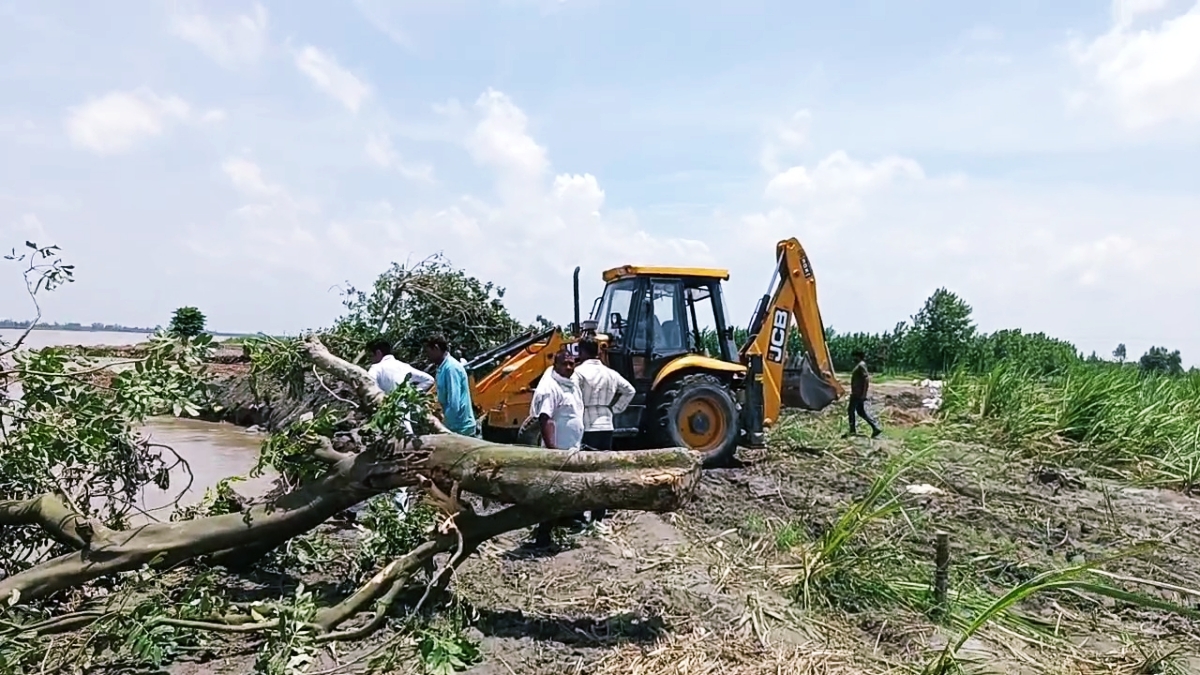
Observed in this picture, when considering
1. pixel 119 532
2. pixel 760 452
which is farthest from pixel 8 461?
pixel 760 452

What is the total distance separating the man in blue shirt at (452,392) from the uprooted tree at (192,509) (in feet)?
4.05

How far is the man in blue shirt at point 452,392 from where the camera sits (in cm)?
697

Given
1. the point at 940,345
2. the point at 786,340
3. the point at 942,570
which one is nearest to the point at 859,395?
the point at 786,340

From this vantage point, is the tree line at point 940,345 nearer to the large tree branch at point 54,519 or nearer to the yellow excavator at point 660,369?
the yellow excavator at point 660,369

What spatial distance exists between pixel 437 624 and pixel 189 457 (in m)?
10.9

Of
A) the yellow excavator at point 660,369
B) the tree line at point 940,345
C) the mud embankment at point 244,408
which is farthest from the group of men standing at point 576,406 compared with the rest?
the tree line at point 940,345

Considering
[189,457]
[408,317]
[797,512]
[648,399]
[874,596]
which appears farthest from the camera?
[189,457]

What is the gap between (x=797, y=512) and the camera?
8008mm

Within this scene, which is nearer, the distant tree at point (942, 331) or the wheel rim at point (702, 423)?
the wheel rim at point (702, 423)

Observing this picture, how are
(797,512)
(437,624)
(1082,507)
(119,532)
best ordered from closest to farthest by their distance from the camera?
(437,624), (119,532), (797,512), (1082,507)

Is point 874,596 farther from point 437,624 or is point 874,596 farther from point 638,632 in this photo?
point 437,624

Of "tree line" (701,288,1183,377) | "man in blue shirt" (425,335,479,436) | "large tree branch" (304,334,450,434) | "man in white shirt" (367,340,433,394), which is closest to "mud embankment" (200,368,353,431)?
"man in white shirt" (367,340,433,394)

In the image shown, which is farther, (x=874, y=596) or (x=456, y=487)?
(x=874, y=596)

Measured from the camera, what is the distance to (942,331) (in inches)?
1261
